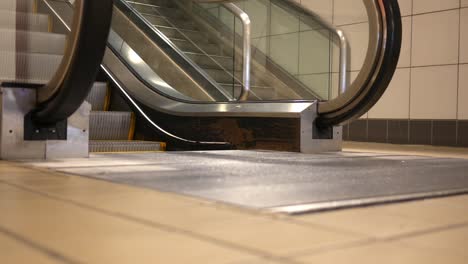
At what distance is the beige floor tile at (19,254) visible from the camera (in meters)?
1.11

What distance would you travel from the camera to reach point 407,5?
6.96 m

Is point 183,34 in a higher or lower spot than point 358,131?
higher

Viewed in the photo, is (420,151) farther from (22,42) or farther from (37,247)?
(37,247)

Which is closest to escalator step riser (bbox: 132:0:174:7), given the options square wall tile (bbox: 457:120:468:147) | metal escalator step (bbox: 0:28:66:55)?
metal escalator step (bbox: 0:28:66:55)

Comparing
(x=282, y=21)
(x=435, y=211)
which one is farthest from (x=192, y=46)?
(x=435, y=211)

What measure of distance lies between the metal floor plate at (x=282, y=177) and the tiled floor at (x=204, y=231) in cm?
11

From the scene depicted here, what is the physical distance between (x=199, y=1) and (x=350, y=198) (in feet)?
14.0

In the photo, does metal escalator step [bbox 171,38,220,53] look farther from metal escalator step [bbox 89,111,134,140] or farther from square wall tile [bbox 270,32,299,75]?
metal escalator step [bbox 89,111,134,140]

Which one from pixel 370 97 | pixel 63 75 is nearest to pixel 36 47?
pixel 63 75

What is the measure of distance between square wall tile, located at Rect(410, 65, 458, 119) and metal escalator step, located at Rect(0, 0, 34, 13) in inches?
162

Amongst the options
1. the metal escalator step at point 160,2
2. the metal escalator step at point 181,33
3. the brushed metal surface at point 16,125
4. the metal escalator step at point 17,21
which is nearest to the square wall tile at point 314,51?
the metal escalator step at point 181,33

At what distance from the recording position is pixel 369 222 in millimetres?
1550

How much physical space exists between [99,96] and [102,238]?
3876 mm

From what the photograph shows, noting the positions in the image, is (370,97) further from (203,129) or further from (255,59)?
(255,59)
